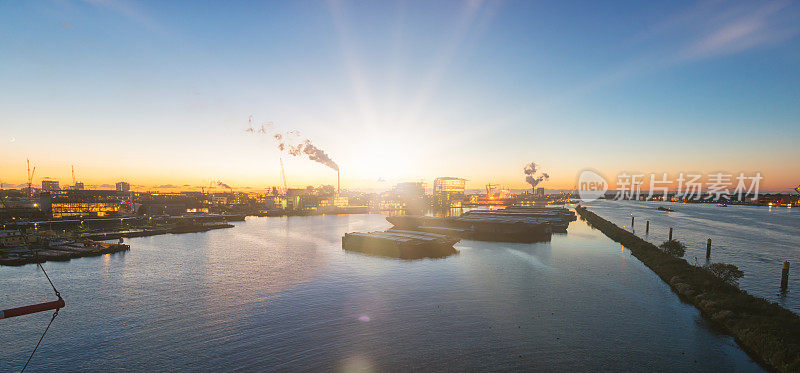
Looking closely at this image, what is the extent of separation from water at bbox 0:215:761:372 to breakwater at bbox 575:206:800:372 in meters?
0.99

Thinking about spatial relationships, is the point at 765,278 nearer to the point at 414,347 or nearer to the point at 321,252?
the point at 414,347

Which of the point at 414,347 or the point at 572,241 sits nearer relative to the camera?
the point at 414,347

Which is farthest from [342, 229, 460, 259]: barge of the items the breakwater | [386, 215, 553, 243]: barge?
the breakwater

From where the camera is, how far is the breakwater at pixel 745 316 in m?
17.6

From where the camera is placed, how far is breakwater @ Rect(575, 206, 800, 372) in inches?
692

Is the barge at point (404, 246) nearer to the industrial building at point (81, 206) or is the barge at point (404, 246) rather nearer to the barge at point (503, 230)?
the barge at point (503, 230)

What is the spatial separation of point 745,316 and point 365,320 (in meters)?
24.1

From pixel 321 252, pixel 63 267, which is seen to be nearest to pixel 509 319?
pixel 321 252

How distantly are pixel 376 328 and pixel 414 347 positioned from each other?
3635 mm

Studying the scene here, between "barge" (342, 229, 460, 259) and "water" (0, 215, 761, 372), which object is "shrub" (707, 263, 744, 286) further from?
"barge" (342, 229, 460, 259)

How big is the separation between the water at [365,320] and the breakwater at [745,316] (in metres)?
0.99

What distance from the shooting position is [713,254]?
158ft

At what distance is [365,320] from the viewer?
77.9ft

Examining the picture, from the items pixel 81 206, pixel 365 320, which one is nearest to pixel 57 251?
pixel 365 320
